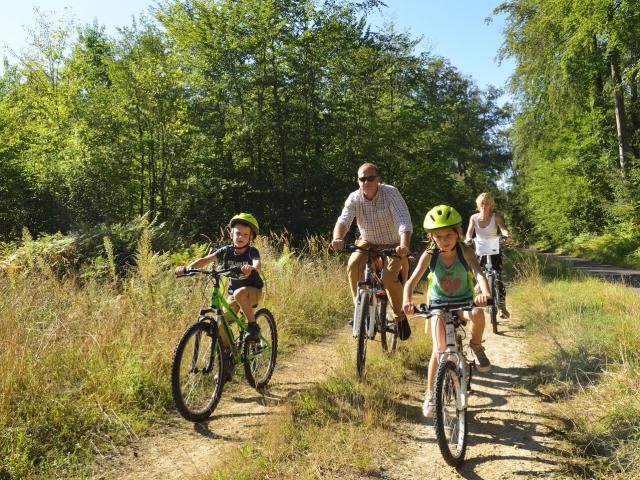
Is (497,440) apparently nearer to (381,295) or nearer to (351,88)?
(381,295)

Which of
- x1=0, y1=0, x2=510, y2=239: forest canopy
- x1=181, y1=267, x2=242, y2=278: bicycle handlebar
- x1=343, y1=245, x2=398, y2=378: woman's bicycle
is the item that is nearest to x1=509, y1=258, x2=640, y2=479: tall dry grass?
x1=343, y1=245, x2=398, y2=378: woman's bicycle

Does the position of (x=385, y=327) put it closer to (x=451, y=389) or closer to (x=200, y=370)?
(x=451, y=389)

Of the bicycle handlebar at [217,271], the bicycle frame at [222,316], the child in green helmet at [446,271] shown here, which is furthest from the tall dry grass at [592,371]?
the bicycle handlebar at [217,271]

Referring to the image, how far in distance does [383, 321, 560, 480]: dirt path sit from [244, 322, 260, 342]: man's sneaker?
5.20ft

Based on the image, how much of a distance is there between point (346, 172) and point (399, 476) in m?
15.6

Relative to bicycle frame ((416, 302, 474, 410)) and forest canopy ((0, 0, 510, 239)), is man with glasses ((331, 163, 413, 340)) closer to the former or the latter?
bicycle frame ((416, 302, 474, 410))

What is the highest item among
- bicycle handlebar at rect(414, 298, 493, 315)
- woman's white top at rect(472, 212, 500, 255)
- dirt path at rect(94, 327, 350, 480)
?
woman's white top at rect(472, 212, 500, 255)

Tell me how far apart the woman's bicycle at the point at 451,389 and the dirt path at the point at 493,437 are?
0.15 metres

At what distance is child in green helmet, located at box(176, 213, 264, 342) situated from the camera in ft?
14.8

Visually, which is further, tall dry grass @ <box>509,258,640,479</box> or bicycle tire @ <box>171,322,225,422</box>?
bicycle tire @ <box>171,322,225,422</box>

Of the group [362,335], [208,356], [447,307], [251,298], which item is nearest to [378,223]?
[362,335]

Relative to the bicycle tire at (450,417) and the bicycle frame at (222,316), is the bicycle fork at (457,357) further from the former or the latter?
the bicycle frame at (222,316)

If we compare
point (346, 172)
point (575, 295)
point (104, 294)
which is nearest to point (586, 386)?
point (575, 295)

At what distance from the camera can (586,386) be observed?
13.8 feet
